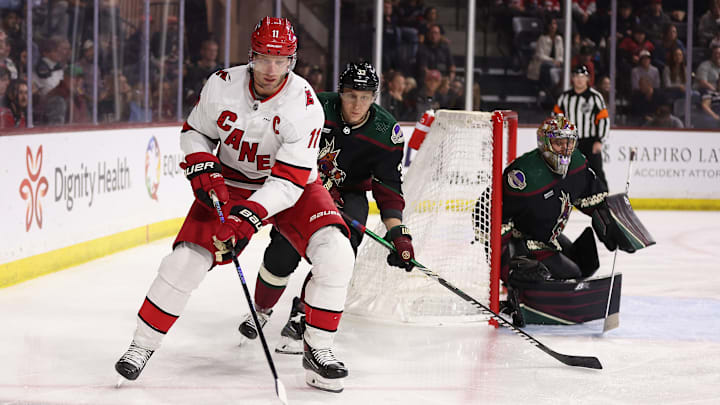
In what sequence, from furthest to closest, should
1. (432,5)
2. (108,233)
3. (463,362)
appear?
(432,5) → (108,233) → (463,362)

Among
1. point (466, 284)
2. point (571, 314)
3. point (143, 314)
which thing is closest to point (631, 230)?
point (571, 314)

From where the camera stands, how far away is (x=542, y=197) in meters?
3.91

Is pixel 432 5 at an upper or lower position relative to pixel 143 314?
upper

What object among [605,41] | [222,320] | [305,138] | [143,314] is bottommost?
[222,320]

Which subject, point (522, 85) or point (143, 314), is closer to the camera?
point (143, 314)

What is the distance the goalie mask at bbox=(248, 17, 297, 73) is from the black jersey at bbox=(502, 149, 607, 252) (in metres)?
1.44

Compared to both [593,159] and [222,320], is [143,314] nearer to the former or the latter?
[222,320]

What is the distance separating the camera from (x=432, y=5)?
8.84 m

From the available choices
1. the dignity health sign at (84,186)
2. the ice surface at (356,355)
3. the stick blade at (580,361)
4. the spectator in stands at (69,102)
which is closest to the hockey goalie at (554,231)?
the ice surface at (356,355)

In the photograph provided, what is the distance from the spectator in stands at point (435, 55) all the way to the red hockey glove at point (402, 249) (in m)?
5.84

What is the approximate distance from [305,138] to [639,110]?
6.71 m

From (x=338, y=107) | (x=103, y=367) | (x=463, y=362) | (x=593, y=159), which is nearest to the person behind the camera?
(x=103, y=367)

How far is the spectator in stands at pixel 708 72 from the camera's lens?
8.96 meters

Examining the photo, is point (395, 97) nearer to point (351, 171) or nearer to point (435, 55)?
point (435, 55)
